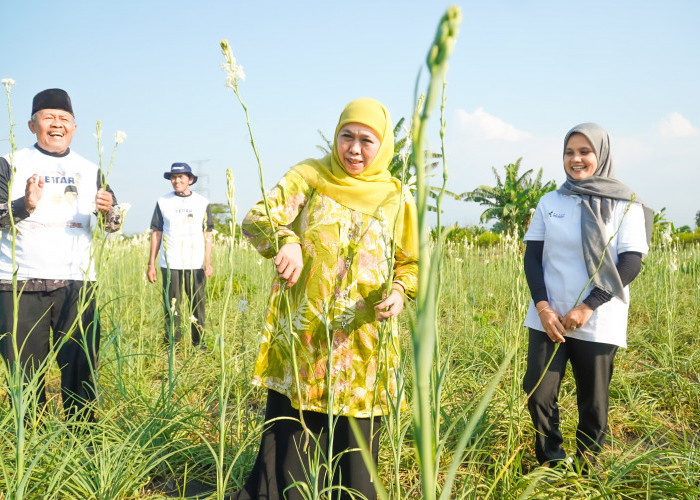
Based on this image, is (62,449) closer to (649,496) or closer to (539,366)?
(539,366)

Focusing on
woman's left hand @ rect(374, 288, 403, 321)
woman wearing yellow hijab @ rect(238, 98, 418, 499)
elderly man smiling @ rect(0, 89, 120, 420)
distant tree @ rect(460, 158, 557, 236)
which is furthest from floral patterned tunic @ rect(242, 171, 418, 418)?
distant tree @ rect(460, 158, 557, 236)

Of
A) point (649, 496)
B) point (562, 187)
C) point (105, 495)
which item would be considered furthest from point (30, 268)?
point (649, 496)

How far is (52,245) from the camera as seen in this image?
2.62 metres

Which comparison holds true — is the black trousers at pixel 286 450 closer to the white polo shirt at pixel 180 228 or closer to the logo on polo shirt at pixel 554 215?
the logo on polo shirt at pixel 554 215

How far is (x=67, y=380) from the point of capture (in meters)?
2.69

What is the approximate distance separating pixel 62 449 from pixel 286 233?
1312 mm

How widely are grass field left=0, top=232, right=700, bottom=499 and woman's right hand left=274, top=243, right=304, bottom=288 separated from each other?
185mm

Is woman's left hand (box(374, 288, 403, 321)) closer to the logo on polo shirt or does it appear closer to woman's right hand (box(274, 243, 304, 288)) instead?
woman's right hand (box(274, 243, 304, 288))

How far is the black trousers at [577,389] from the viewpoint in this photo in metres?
2.24

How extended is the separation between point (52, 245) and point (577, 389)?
9.63 feet

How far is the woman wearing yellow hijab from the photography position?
1.76 m

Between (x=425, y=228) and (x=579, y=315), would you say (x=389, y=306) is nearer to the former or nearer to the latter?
(x=425, y=228)

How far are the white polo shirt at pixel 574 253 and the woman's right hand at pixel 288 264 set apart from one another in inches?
54.9

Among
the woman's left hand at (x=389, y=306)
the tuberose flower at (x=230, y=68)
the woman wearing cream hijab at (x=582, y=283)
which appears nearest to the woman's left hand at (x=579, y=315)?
the woman wearing cream hijab at (x=582, y=283)
